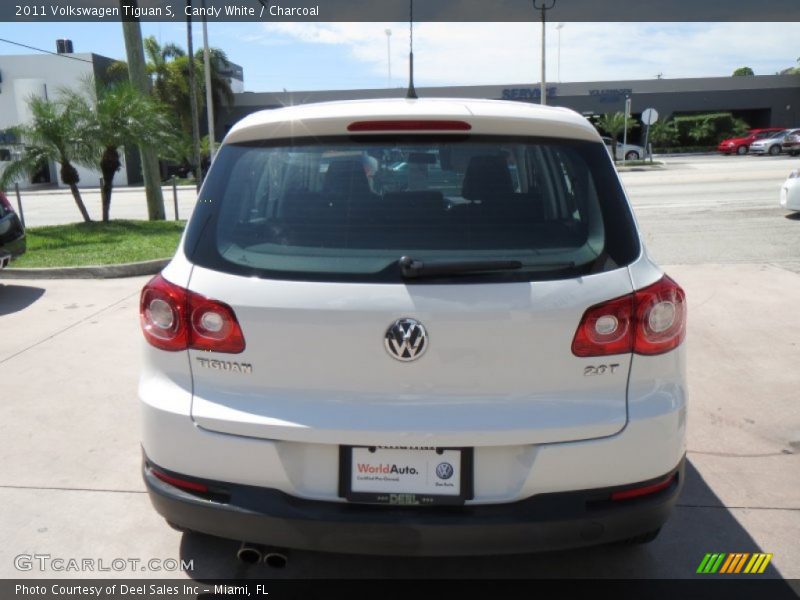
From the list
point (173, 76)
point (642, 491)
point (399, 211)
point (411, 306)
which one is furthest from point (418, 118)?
point (173, 76)

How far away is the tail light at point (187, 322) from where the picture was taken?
2.36 m

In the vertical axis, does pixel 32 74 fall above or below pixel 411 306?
above

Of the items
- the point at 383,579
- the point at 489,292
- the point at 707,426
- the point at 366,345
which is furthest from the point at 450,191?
the point at 707,426

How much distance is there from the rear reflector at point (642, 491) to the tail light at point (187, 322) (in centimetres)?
134

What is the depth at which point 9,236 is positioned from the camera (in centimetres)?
806

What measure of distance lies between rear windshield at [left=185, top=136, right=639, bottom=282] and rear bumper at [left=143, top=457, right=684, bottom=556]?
2.43 feet

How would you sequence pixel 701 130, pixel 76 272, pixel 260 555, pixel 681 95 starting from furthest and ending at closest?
pixel 681 95, pixel 701 130, pixel 76 272, pixel 260 555

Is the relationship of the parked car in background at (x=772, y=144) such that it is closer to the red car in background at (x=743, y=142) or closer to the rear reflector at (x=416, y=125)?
the red car in background at (x=743, y=142)

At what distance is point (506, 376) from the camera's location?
2.30 m

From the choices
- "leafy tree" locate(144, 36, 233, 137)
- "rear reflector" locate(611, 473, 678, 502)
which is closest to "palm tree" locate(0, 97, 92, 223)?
"rear reflector" locate(611, 473, 678, 502)

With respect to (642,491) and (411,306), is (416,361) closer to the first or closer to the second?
(411,306)

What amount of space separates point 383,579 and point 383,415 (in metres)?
0.98

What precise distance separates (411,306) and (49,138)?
1294 centimetres

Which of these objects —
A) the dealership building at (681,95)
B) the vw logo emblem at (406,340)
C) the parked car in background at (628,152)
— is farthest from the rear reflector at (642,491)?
the dealership building at (681,95)
